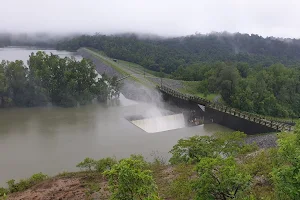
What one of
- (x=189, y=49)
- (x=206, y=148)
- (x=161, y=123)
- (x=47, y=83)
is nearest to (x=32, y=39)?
(x=189, y=49)

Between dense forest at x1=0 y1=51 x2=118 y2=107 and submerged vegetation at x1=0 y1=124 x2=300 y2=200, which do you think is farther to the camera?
dense forest at x1=0 y1=51 x2=118 y2=107

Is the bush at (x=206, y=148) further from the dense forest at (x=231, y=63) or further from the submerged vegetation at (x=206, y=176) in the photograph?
the dense forest at (x=231, y=63)

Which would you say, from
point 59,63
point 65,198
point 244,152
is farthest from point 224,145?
point 59,63

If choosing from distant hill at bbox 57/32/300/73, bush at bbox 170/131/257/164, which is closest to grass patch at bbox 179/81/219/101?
distant hill at bbox 57/32/300/73

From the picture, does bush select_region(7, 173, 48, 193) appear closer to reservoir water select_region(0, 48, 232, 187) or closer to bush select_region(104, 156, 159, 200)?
reservoir water select_region(0, 48, 232, 187)

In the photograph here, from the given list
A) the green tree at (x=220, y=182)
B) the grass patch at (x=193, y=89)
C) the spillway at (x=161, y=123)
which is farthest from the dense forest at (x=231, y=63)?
the green tree at (x=220, y=182)

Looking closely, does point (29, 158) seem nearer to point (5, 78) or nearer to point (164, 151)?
point (164, 151)
